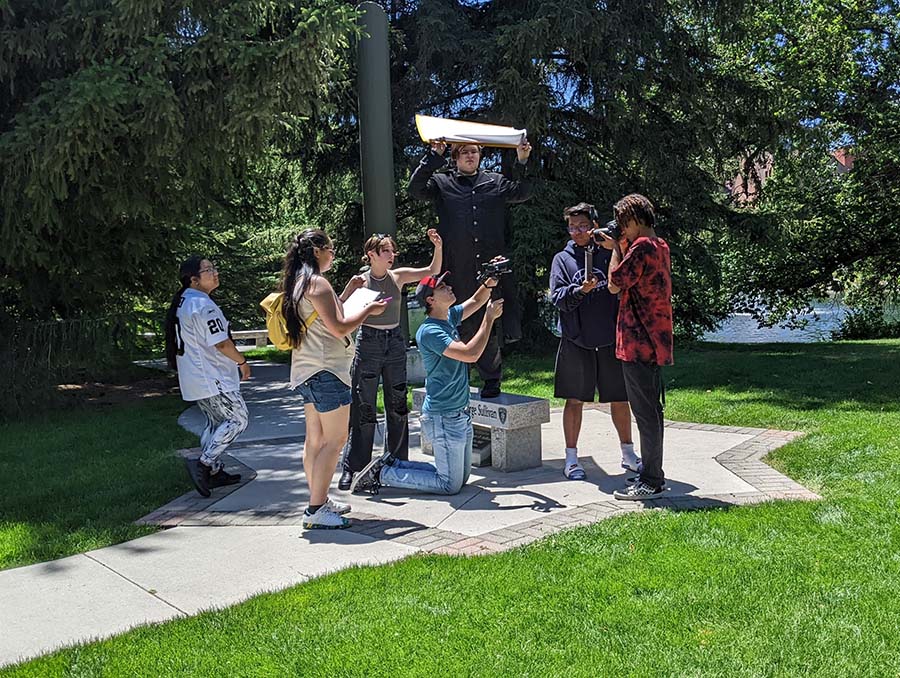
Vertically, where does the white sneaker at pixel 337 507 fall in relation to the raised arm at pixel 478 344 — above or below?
below

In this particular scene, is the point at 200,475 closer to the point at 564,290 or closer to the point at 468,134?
the point at 564,290

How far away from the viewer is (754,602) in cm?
390

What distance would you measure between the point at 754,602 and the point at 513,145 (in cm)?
360

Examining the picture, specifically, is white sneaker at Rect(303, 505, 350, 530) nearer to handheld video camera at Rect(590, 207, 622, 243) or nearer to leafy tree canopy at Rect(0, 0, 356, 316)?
handheld video camera at Rect(590, 207, 622, 243)

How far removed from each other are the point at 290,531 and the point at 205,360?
1489 mm

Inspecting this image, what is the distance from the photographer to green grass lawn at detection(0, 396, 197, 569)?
543 centimetres

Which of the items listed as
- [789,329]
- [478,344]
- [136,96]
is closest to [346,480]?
[478,344]

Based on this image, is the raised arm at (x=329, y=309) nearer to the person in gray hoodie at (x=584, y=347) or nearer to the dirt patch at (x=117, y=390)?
the person in gray hoodie at (x=584, y=347)

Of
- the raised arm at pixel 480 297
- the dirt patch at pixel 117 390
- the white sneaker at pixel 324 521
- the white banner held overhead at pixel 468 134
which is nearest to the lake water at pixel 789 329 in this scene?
the dirt patch at pixel 117 390

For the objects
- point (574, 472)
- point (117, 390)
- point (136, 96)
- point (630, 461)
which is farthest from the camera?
point (117, 390)

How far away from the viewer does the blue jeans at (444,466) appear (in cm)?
596

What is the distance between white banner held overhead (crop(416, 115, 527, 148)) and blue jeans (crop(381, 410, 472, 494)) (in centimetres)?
191

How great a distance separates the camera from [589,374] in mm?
6473

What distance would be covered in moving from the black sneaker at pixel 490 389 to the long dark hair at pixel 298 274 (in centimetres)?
217
